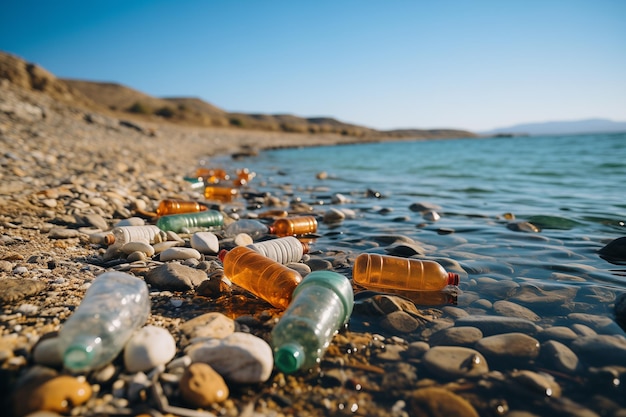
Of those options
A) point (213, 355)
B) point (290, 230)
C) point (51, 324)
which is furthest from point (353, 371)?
point (290, 230)

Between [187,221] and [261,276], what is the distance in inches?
80.9

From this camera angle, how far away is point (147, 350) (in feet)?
4.85

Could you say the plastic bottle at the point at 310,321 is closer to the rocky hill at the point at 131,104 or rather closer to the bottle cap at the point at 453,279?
the bottle cap at the point at 453,279

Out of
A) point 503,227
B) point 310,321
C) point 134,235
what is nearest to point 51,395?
point 310,321

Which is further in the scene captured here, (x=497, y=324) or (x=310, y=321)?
(x=497, y=324)

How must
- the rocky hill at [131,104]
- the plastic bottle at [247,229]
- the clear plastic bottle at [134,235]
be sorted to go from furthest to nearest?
the rocky hill at [131,104] < the plastic bottle at [247,229] < the clear plastic bottle at [134,235]

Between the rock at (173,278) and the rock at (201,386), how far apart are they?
1.00 meters

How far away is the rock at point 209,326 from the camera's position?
70.1 inches

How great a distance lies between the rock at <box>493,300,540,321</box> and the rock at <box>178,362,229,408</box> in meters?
1.72

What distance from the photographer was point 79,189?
475cm

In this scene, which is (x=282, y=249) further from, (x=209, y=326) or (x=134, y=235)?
(x=134, y=235)

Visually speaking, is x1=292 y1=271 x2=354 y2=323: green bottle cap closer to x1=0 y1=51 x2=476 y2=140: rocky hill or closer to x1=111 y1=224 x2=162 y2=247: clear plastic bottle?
x1=111 y1=224 x2=162 y2=247: clear plastic bottle

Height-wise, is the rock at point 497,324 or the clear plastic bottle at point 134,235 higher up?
the clear plastic bottle at point 134,235

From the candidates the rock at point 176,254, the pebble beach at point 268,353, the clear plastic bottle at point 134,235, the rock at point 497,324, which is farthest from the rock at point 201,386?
the clear plastic bottle at point 134,235
